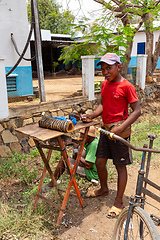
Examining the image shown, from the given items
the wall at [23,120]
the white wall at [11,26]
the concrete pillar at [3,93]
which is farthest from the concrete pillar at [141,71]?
the concrete pillar at [3,93]

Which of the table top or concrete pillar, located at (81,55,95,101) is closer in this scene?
the table top

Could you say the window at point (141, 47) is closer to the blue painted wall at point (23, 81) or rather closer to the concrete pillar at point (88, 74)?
the concrete pillar at point (88, 74)

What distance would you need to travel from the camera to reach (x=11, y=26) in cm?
621

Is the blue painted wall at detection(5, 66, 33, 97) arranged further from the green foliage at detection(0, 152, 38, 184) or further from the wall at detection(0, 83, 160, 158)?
the green foliage at detection(0, 152, 38, 184)

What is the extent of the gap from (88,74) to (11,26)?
2.50 m

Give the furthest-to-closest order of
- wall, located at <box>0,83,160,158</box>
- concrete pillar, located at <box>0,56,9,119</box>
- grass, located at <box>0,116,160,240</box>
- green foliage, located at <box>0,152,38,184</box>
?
wall, located at <box>0,83,160,158</box> < concrete pillar, located at <box>0,56,9,119</box> < green foliage, located at <box>0,152,38,184</box> < grass, located at <box>0,116,160,240</box>

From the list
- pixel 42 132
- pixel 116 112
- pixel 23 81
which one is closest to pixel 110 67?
pixel 116 112

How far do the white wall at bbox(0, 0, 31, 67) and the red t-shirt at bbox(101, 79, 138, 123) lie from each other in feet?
13.9

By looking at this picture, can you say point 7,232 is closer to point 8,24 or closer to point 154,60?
point 8,24

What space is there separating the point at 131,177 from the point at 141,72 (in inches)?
221

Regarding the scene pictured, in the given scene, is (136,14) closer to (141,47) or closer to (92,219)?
(92,219)

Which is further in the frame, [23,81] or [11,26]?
[23,81]

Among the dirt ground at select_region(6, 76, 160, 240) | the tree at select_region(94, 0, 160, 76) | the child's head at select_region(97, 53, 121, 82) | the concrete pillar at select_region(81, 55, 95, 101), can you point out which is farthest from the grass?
the tree at select_region(94, 0, 160, 76)

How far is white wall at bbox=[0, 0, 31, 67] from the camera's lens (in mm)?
6031
